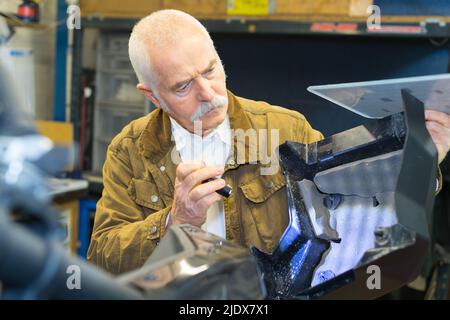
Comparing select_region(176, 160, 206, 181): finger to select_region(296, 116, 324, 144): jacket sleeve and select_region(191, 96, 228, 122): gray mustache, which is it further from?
select_region(296, 116, 324, 144): jacket sleeve

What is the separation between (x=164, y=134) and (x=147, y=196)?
134mm

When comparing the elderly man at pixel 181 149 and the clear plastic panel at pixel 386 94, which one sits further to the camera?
the elderly man at pixel 181 149

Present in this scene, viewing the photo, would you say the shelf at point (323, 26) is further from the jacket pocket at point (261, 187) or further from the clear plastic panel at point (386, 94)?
the jacket pocket at point (261, 187)

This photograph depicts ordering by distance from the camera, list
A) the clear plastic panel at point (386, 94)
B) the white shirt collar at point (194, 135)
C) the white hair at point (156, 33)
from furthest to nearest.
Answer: the white shirt collar at point (194, 135), the white hair at point (156, 33), the clear plastic panel at point (386, 94)

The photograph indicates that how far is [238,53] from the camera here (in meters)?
1.49

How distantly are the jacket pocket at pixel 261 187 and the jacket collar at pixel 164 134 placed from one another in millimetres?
50

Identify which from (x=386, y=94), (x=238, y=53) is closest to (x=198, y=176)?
(x=386, y=94)

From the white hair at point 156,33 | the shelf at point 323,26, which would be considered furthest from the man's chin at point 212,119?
the shelf at point 323,26

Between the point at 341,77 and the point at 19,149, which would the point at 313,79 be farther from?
the point at 19,149

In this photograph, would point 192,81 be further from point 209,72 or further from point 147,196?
point 147,196

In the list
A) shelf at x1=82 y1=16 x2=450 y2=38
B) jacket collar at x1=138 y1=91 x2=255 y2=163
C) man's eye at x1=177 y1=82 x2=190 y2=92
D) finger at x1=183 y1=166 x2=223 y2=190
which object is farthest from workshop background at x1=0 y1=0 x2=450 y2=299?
finger at x1=183 y1=166 x2=223 y2=190

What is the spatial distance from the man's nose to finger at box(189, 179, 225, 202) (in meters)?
0.20

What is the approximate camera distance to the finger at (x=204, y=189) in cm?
79

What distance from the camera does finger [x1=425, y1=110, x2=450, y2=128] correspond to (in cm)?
82
